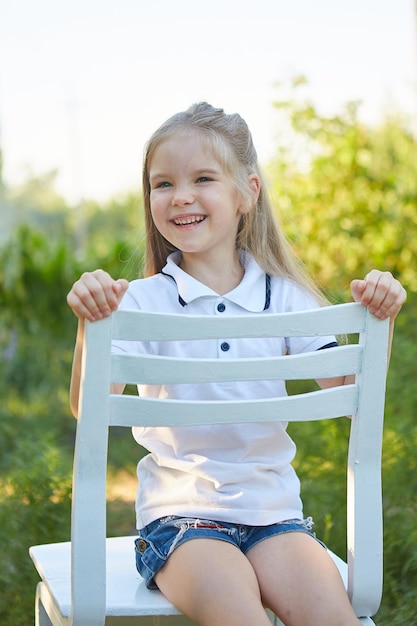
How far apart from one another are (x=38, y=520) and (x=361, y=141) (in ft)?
12.1

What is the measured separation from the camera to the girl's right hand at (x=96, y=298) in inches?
52.7

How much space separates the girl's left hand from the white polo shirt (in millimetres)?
307

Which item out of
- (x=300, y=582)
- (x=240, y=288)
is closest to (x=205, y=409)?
(x=300, y=582)

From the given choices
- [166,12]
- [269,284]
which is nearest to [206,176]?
[269,284]

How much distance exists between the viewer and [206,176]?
6.02 ft

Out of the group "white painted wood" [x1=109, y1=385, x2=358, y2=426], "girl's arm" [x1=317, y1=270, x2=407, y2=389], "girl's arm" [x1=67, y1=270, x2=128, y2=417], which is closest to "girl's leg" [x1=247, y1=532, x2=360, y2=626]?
"white painted wood" [x1=109, y1=385, x2=358, y2=426]

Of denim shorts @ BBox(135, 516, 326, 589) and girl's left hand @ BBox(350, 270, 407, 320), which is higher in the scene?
girl's left hand @ BBox(350, 270, 407, 320)

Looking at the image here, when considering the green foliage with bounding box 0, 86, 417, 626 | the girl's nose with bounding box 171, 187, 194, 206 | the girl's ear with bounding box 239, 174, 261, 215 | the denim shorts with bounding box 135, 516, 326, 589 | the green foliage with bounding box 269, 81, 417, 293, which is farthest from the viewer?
the green foliage with bounding box 269, 81, 417, 293

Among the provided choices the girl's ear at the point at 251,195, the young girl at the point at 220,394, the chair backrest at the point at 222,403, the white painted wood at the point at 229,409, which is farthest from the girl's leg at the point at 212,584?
the girl's ear at the point at 251,195

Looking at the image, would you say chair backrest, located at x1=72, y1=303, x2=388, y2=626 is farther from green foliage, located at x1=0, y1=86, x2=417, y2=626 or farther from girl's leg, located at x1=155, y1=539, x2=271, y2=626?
green foliage, located at x1=0, y1=86, x2=417, y2=626

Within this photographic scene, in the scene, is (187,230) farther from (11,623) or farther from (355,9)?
(355,9)

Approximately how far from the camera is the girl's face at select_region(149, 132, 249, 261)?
1.81m

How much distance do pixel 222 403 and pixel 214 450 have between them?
0.30 m

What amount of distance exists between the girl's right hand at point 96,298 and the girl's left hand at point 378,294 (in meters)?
0.37
